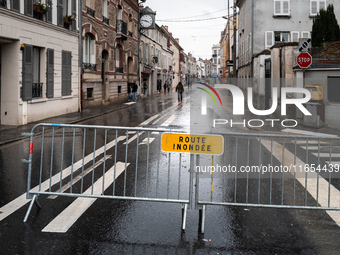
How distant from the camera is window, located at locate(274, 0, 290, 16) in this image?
31381 mm

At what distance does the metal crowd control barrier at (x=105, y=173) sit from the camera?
498 cm

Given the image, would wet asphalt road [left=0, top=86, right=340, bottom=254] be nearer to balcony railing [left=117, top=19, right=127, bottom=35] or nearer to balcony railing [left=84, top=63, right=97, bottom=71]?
balcony railing [left=84, top=63, right=97, bottom=71]

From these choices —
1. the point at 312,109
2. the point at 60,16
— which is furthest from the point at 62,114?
the point at 312,109

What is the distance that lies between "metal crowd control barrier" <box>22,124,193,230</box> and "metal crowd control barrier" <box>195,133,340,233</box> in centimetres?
44

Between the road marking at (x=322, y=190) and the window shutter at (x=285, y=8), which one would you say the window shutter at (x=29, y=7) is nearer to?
the road marking at (x=322, y=190)

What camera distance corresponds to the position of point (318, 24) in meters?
23.1

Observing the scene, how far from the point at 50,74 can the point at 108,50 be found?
443 inches

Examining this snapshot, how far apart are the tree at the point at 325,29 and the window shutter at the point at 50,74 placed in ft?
53.3

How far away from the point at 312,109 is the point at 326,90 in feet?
5.32

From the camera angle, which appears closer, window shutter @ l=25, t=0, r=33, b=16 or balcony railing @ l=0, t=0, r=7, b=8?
balcony railing @ l=0, t=0, r=7, b=8

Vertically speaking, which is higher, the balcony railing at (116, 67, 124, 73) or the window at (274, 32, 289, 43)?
the window at (274, 32, 289, 43)

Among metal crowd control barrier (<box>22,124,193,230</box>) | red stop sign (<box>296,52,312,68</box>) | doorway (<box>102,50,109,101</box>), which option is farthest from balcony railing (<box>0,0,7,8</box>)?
doorway (<box>102,50,109,101</box>)

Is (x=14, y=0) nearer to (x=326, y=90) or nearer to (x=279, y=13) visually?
(x=326, y=90)

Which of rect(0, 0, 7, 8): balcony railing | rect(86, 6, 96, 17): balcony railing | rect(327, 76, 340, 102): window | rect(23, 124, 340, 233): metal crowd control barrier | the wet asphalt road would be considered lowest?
the wet asphalt road
